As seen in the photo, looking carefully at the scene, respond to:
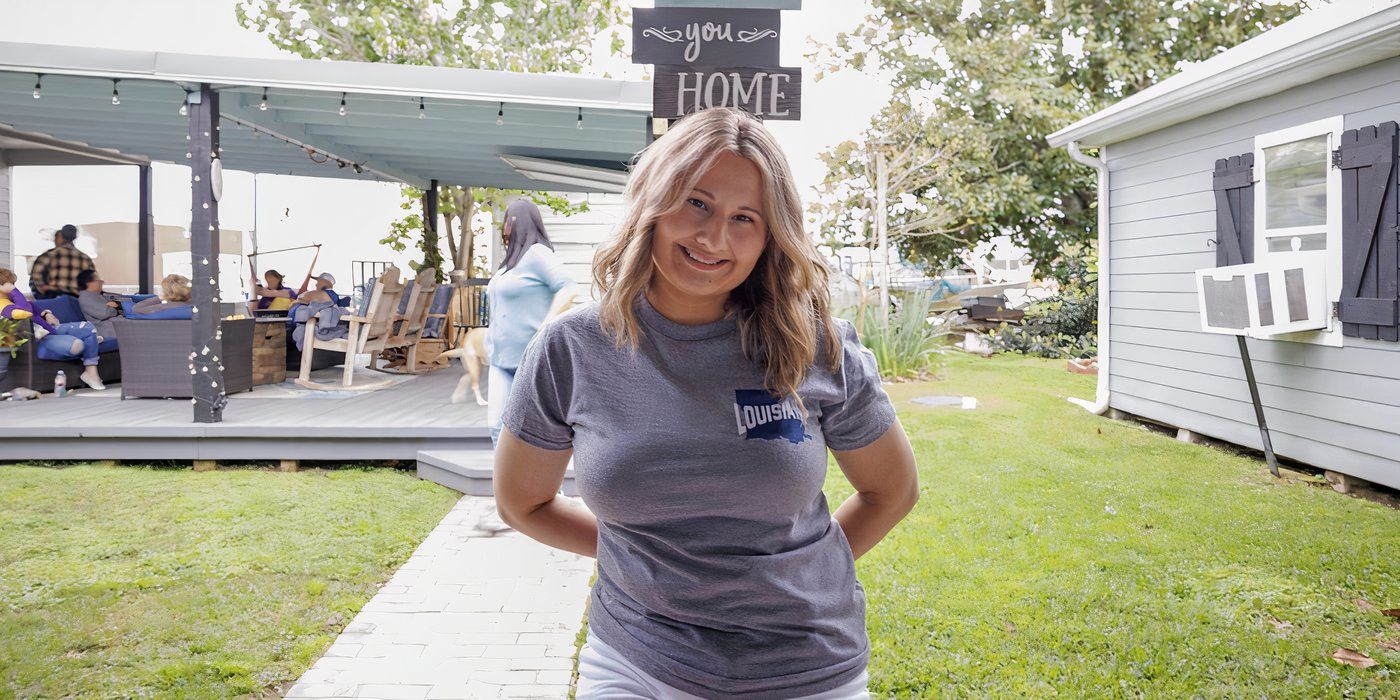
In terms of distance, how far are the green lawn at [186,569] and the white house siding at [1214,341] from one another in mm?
5708

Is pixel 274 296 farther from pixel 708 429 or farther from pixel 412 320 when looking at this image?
pixel 708 429

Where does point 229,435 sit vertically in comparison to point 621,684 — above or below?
below

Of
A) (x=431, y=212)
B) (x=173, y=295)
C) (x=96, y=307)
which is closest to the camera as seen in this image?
(x=173, y=295)

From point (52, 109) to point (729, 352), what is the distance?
9.44m

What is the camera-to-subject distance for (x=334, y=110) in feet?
26.5

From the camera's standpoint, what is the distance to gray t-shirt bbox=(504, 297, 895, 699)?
1.23 m

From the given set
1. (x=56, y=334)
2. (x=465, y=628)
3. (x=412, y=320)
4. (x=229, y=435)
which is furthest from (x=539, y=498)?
(x=412, y=320)

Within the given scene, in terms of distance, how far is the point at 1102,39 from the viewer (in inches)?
722

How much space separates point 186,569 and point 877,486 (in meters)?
4.06

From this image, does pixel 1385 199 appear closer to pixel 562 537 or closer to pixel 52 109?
pixel 562 537

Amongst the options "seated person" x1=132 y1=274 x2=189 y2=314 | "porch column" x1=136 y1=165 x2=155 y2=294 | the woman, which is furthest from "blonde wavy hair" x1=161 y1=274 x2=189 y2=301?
the woman

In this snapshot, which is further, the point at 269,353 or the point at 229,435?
the point at 269,353

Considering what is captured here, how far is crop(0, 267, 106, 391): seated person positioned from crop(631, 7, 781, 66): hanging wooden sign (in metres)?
7.24

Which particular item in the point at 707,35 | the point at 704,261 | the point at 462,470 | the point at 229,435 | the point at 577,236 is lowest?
the point at 462,470
